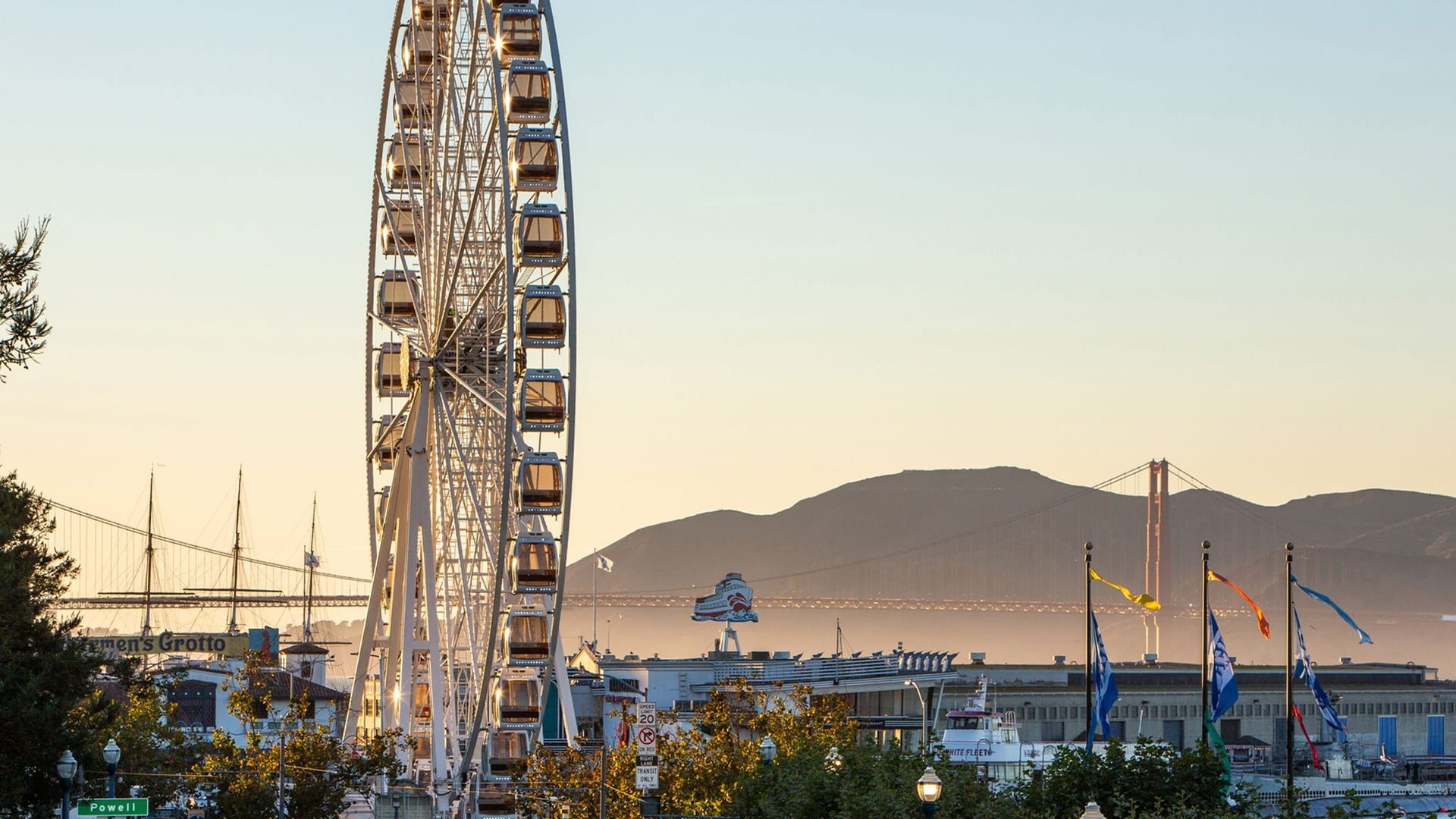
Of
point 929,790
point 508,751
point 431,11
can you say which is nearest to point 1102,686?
point 508,751

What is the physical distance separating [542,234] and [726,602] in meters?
113

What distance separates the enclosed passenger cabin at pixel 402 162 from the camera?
73.6 m

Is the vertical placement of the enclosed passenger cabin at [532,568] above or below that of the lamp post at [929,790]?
above

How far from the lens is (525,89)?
6575cm

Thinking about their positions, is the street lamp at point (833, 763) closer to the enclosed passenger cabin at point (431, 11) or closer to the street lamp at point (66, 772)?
the street lamp at point (66, 772)

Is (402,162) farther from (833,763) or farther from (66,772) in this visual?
(66,772)

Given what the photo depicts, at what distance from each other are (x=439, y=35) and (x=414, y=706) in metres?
21.8

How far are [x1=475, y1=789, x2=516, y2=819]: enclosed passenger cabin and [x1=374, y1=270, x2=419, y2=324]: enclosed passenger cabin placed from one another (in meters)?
15.3

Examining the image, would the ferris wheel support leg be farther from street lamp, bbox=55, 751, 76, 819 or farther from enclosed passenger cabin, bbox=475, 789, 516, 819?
street lamp, bbox=55, 751, 76, 819

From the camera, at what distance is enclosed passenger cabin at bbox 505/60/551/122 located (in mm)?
65750

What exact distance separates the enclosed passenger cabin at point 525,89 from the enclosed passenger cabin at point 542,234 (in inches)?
108

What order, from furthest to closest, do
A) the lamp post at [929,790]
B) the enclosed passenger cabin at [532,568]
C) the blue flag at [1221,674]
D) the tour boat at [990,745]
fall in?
1. the tour boat at [990,745]
2. the enclosed passenger cabin at [532,568]
3. the blue flag at [1221,674]
4. the lamp post at [929,790]

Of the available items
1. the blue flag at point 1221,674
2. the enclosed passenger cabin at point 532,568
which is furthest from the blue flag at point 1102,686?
the enclosed passenger cabin at point 532,568

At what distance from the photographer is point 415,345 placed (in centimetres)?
7000
